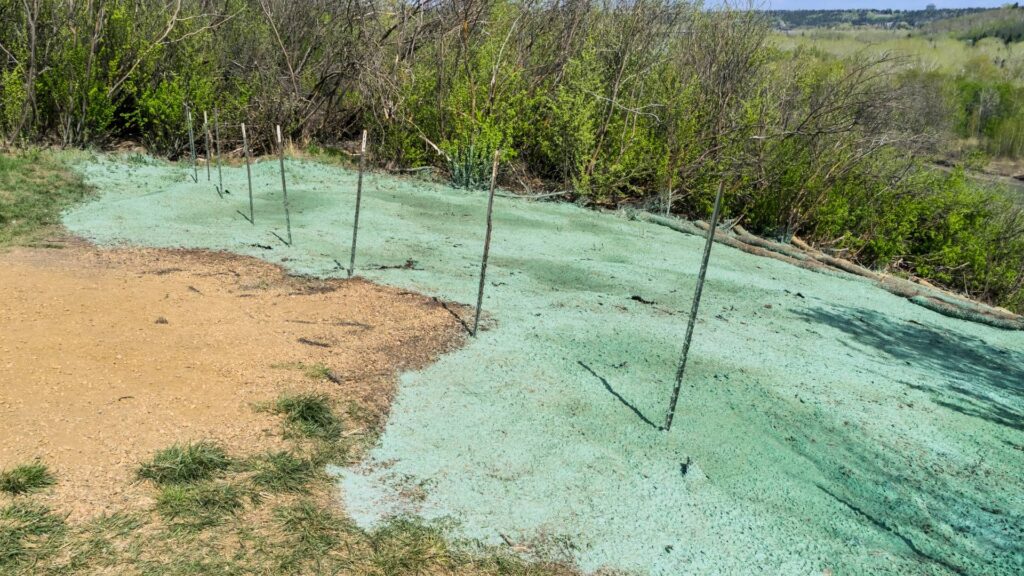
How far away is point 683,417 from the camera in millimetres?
4203

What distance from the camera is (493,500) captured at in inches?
130

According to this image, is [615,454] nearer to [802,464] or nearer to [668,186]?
[802,464]

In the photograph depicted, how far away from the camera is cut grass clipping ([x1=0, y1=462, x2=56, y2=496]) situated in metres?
2.88

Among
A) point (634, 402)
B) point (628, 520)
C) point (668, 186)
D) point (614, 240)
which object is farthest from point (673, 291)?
point (668, 186)

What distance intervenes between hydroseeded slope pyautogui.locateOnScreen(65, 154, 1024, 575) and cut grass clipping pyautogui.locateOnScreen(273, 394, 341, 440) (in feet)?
1.00

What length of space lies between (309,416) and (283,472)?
1.67ft

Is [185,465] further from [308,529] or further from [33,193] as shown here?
[33,193]

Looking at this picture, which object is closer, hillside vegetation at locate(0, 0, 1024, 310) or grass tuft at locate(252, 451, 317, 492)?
grass tuft at locate(252, 451, 317, 492)

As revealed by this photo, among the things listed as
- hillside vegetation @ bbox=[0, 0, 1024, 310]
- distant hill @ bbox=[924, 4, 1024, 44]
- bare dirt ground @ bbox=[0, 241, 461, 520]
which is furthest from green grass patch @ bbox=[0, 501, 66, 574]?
distant hill @ bbox=[924, 4, 1024, 44]

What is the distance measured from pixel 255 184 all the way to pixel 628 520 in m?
8.05

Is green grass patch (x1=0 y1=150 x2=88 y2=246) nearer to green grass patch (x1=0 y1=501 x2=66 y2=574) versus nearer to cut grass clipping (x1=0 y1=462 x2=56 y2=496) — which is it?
cut grass clipping (x1=0 y1=462 x2=56 y2=496)

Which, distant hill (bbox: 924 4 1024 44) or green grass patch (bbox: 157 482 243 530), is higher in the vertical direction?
distant hill (bbox: 924 4 1024 44)

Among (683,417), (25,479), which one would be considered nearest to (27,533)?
(25,479)

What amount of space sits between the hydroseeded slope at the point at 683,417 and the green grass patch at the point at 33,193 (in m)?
0.44
